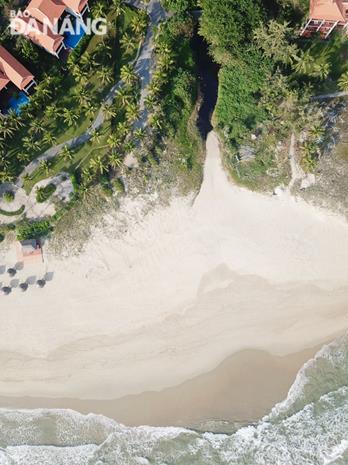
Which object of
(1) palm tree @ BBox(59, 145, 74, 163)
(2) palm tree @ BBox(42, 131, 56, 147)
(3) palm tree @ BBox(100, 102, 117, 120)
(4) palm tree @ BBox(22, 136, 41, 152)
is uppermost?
(3) palm tree @ BBox(100, 102, 117, 120)

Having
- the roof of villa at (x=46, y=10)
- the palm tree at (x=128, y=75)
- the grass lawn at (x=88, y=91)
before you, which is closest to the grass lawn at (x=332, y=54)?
the palm tree at (x=128, y=75)

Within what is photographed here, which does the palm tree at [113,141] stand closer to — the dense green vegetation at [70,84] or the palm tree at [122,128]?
the palm tree at [122,128]

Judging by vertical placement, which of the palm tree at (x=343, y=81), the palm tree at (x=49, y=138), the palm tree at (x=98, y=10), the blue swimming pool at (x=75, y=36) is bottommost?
the palm tree at (x=49, y=138)

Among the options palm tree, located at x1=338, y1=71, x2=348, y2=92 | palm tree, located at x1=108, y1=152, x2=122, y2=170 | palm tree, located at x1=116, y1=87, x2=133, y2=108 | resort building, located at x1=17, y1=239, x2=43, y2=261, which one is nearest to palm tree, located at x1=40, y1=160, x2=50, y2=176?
palm tree, located at x1=108, y1=152, x2=122, y2=170

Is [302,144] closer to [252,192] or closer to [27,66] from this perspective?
[252,192]

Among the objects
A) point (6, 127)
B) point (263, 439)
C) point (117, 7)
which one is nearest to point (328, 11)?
point (117, 7)

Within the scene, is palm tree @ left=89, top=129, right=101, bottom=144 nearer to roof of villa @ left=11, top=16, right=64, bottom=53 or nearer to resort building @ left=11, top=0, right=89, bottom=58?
resort building @ left=11, top=0, right=89, bottom=58
